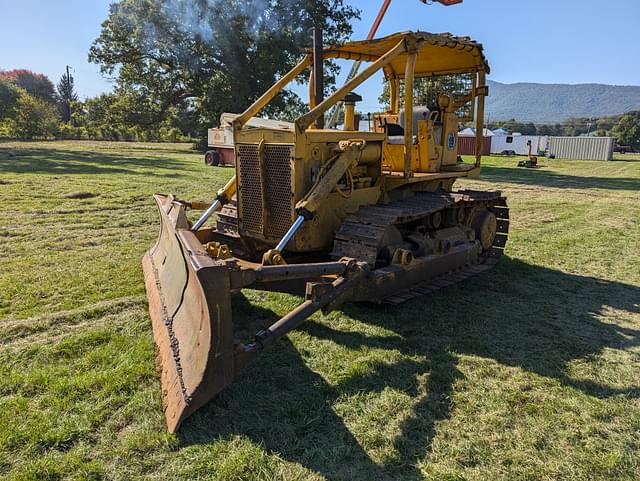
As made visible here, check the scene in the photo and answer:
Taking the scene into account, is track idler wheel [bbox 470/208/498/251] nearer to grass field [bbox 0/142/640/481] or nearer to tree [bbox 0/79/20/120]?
grass field [bbox 0/142/640/481]

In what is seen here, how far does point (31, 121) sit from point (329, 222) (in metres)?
46.1

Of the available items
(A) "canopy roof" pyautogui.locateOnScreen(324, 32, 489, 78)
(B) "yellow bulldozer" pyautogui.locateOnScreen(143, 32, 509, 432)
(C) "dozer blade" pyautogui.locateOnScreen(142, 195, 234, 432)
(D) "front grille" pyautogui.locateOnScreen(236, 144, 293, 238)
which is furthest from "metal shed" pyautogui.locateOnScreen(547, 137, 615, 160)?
(C) "dozer blade" pyautogui.locateOnScreen(142, 195, 234, 432)

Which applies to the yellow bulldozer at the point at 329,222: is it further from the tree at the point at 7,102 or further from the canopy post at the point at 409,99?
the tree at the point at 7,102

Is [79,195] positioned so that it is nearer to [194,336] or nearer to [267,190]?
[267,190]

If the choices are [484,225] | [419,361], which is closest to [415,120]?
[484,225]

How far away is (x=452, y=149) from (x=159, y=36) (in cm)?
2924

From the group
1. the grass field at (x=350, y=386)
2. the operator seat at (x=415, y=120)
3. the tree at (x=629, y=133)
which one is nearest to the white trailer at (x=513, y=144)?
the tree at (x=629, y=133)

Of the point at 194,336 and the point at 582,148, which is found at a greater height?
the point at 582,148

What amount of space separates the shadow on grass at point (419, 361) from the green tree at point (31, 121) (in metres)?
45.6

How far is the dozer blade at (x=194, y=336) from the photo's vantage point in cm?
324

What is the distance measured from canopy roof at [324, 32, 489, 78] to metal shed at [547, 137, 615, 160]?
135ft

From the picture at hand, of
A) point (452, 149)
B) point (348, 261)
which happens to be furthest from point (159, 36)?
point (348, 261)

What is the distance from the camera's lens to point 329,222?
18.0ft

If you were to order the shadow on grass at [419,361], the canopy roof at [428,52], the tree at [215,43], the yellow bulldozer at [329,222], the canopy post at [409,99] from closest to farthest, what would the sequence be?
the shadow on grass at [419,361]
the yellow bulldozer at [329,222]
the canopy post at [409,99]
the canopy roof at [428,52]
the tree at [215,43]
